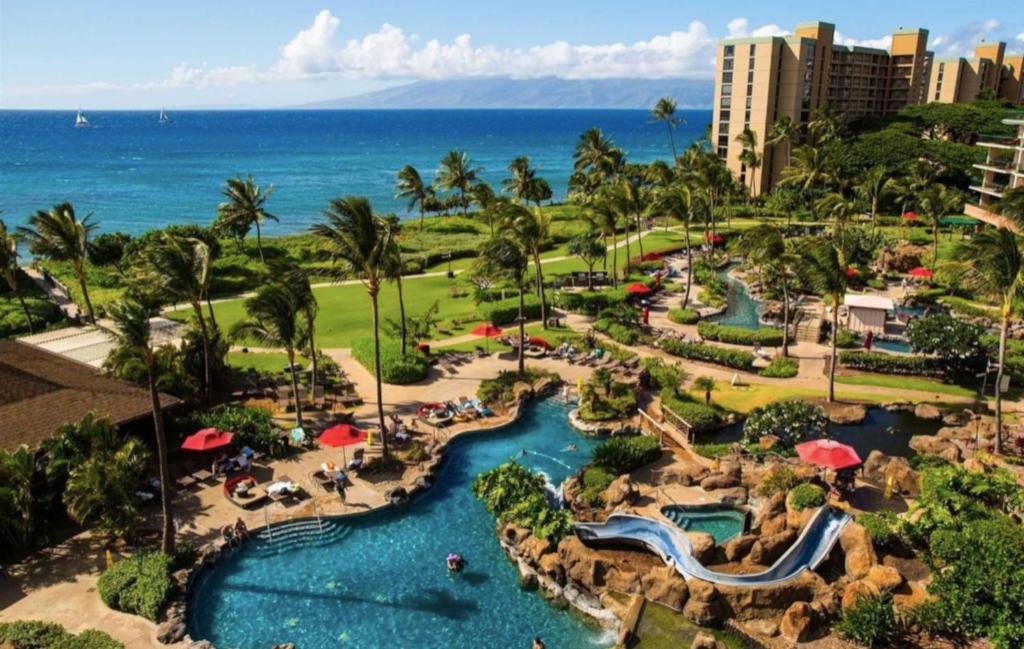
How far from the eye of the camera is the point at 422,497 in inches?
1102

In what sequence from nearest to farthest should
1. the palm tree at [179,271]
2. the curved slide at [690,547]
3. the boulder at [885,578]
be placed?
1. the boulder at [885,578]
2. the curved slide at [690,547]
3. the palm tree at [179,271]

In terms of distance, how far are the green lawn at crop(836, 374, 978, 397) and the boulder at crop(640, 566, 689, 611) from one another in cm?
2127

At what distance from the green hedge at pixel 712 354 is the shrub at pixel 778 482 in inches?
525

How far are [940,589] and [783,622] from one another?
4247mm

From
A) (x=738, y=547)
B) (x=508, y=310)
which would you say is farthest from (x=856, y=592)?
(x=508, y=310)

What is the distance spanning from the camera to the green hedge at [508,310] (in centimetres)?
4825

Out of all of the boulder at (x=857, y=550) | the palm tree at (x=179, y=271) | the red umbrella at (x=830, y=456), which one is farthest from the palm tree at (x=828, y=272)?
the palm tree at (x=179, y=271)

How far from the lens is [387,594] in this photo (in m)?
22.5

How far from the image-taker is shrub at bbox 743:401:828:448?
30266 mm

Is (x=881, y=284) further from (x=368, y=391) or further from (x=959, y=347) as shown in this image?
(x=368, y=391)

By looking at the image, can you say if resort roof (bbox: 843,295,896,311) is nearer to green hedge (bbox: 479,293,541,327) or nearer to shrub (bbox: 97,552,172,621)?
green hedge (bbox: 479,293,541,327)

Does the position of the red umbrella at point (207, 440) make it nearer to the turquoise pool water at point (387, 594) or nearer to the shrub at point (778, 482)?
the turquoise pool water at point (387, 594)

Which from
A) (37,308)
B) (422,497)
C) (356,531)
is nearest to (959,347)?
(422,497)

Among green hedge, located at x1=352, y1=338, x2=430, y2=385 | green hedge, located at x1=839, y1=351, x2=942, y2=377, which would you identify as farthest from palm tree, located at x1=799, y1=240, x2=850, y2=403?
green hedge, located at x1=352, y1=338, x2=430, y2=385
